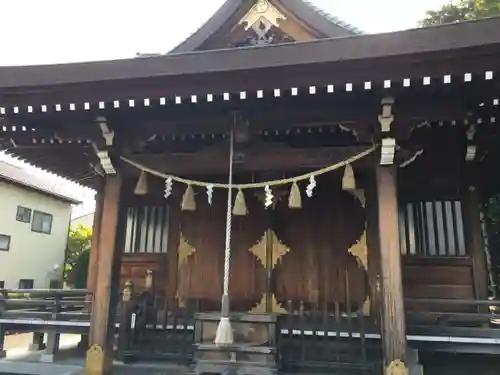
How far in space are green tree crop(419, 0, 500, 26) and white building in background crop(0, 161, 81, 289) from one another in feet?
48.7

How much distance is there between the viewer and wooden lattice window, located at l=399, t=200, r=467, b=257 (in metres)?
6.74

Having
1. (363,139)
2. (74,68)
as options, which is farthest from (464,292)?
(74,68)

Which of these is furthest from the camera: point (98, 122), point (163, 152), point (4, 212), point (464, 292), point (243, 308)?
point (4, 212)

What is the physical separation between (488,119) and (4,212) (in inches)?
633

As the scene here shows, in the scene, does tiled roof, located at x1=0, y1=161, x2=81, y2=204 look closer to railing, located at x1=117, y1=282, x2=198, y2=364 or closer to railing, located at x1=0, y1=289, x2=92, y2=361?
railing, located at x1=0, y1=289, x2=92, y2=361

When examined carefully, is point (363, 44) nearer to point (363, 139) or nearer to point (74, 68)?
point (363, 139)

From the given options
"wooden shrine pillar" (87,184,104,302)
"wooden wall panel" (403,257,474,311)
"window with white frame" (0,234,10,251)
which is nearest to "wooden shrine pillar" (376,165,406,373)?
"wooden wall panel" (403,257,474,311)

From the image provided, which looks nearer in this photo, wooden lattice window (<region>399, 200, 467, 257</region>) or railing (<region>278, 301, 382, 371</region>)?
railing (<region>278, 301, 382, 371</region>)

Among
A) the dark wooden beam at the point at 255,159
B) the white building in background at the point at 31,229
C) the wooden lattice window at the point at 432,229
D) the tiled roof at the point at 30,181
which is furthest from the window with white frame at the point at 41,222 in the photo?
the wooden lattice window at the point at 432,229

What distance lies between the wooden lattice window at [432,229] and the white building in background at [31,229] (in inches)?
565

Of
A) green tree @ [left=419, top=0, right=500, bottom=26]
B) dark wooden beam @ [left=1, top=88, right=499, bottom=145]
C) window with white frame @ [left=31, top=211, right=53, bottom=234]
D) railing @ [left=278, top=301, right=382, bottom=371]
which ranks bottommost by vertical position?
railing @ [left=278, top=301, right=382, bottom=371]

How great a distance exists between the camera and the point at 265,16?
7477mm

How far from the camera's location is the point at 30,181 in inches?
716

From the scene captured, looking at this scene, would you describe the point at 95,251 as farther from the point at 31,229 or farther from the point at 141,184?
the point at 31,229
